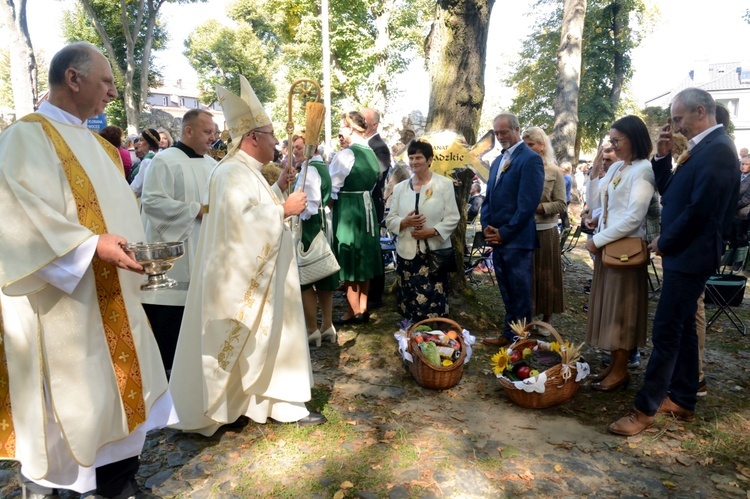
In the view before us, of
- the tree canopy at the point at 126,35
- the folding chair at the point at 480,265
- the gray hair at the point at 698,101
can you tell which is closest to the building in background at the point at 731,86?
the tree canopy at the point at 126,35

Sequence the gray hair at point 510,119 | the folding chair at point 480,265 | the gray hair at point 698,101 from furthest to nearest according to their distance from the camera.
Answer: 1. the folding chair at point 480,265
2. the gray hair at point 510,119
3. the gray hair at point 698,101

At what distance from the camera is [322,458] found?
3.40 m

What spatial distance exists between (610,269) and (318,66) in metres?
25.8

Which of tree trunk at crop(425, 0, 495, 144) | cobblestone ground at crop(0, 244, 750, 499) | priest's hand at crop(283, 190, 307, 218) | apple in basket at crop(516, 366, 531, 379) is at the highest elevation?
tree trunk at crop(425, 0, 495, 144)

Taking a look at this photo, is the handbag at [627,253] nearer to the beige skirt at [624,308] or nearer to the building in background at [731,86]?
the beige skirt at [624,308]

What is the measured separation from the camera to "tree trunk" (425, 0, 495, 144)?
6.27 m

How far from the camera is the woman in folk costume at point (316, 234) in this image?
5355 mm

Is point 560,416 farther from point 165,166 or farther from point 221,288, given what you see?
point 165,166

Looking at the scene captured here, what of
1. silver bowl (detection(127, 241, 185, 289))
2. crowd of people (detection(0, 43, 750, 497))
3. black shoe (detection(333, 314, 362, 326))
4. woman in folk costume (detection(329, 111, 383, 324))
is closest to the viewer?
silver bowl (detection(127, 241, 185, 289))

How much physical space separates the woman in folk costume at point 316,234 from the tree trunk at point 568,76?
11254 millimetres

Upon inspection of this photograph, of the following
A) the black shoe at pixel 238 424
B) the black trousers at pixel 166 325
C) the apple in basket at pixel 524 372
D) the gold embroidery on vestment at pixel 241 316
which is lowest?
the black shoe at pixel 238 424

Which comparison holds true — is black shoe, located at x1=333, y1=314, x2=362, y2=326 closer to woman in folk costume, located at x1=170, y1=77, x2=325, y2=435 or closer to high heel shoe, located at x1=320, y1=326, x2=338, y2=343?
high heel shoe, located at x1=320, y1=326, x2=338, y2=343

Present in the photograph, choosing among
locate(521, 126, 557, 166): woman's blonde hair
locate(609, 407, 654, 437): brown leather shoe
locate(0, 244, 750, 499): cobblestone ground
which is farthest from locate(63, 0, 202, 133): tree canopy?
locate(609, 407, 654, 437): brown leather shoe

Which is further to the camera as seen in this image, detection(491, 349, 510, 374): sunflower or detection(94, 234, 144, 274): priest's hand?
detection(491, 349, 510, 374): sunflower
